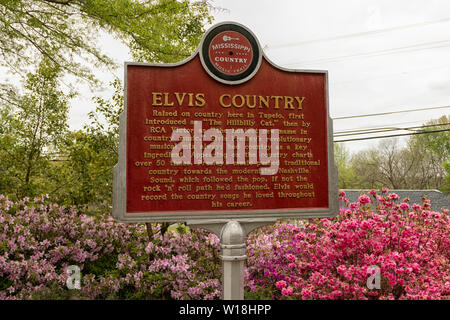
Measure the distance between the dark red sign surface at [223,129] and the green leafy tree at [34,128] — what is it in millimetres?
4896

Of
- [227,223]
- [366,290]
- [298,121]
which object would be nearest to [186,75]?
[298,121]

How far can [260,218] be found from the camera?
208 inches

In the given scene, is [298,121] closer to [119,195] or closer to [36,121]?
[119,195]

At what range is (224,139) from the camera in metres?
5.21

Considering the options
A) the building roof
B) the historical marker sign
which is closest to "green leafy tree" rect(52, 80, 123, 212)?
the historical marker sign

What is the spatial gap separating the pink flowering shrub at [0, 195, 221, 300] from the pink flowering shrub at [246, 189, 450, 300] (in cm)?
108

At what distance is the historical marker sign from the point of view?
197 inches

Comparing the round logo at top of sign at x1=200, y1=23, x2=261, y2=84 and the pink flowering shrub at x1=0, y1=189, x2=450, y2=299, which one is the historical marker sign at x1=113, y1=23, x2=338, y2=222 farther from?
the pink flowering shrub at x1=0, y1=189, x2=450, y2=299

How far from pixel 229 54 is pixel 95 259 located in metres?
4.38

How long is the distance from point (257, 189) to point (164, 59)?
5616mm

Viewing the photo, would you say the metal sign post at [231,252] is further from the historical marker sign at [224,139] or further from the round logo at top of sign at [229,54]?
the round logo at top of sign at [229,54]

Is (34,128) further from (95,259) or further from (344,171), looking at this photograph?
(344,171)

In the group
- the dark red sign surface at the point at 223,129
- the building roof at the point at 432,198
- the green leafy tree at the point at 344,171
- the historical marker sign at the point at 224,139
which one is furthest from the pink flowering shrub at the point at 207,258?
the green leafy tree at the point at 344,171

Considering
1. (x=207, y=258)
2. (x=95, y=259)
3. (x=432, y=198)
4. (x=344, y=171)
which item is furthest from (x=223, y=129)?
(x=344, y=171)
